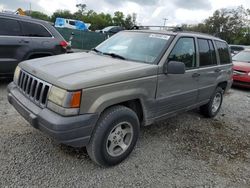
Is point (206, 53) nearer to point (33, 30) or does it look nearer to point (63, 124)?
point (63, 124)

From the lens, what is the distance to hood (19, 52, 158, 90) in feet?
8.68

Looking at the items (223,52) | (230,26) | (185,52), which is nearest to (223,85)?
(223,52)

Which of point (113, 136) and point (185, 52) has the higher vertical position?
point (185, 52)

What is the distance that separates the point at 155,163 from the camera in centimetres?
332

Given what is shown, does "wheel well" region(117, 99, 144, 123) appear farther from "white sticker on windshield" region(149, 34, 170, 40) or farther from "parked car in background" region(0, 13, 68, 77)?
"parked car in background" region(0, 13, 68, 77)

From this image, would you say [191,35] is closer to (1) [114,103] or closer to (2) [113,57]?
(2) [113,57]

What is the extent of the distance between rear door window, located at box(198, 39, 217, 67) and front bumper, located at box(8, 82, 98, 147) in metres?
2.63

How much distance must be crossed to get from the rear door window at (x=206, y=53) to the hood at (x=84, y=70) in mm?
1471

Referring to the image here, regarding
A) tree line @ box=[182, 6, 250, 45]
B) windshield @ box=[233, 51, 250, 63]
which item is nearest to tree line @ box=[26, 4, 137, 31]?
tree line @ box=[182, 6, 250, 45]

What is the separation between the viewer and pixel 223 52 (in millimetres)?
5336

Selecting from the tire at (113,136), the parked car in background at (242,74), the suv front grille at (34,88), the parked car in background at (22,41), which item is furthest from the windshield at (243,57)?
the suv front grille at (34,88)

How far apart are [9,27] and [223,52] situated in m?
5.07

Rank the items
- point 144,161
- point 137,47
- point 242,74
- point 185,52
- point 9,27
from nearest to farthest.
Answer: point 144,161 < point 137,47 < point 185,52 < point 9,27 < point 242,74

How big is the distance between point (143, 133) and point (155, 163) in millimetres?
913
